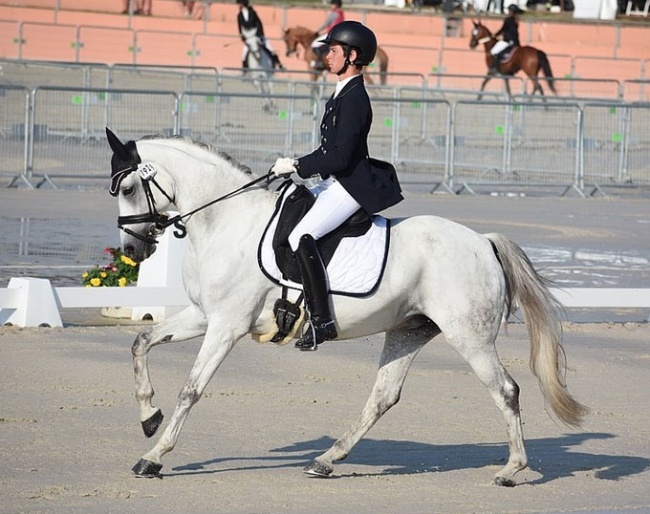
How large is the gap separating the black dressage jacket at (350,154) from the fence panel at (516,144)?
1739 centimetres

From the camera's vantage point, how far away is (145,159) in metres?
8.04

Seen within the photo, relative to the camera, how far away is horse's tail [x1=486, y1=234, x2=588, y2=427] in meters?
8.51

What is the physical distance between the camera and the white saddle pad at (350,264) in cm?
791

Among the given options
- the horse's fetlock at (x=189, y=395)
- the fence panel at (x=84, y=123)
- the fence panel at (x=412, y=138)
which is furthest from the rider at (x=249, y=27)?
the horse's fetlock at (x=189, y=395)

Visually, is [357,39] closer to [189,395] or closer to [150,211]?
[150,211]

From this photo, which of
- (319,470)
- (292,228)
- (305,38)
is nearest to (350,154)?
(292,228)

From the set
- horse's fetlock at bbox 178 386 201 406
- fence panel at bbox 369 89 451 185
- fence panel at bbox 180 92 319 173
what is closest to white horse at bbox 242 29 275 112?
fence panel at bbox 369 89 451 185

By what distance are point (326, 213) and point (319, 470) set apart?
1443mm

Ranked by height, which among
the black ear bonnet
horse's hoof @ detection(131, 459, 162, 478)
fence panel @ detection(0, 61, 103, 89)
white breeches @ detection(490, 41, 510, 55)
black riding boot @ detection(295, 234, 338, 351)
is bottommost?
horse's hoof @ detection(131, 459, 162, 478)

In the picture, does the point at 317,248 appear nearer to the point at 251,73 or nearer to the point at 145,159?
the point at 145,159

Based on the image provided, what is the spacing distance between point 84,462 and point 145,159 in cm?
174

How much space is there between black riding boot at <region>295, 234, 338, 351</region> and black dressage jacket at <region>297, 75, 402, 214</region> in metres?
0.38

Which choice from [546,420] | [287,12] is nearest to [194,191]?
[546,420]

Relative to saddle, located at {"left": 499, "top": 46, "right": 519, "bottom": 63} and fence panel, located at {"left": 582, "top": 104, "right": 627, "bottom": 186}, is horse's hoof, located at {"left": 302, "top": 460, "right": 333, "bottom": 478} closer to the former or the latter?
fence panel, located at {"left": 582, "top": 104, "right": 627, "bottom": 186}
